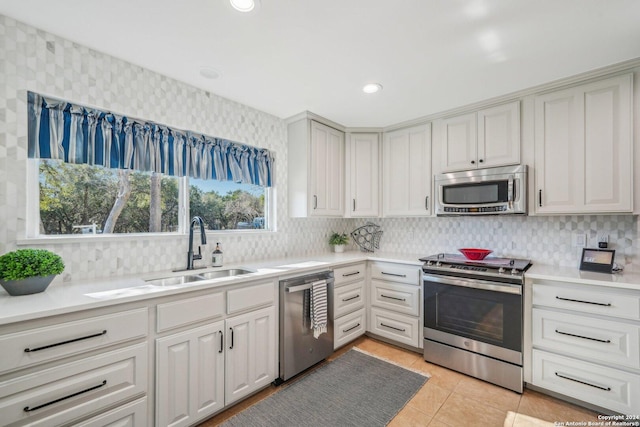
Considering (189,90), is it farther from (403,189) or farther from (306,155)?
(403,189)

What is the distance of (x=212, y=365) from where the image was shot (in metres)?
1.92

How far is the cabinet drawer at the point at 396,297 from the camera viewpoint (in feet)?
9.50

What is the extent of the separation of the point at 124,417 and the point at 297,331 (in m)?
1.24

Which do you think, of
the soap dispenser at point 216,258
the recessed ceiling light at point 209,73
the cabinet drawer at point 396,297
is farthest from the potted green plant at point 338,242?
the recessed ceiling light at point 209,73

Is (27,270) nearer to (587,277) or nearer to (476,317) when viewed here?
(476,317)

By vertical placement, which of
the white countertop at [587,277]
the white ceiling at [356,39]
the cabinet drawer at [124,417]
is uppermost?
the white ceiling at [356,39]

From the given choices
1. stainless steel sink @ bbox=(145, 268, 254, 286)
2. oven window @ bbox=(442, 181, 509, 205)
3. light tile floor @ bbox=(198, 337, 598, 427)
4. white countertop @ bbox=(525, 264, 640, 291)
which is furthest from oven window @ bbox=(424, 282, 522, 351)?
stainless steel sink @ bbox=(145, 268, 254, 286)

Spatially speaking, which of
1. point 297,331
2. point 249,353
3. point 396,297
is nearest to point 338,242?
A: point 396,297

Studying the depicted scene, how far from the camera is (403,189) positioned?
11.1 feet

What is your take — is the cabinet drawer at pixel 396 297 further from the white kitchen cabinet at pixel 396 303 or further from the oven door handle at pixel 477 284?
the oven door handle at pixel 477 284

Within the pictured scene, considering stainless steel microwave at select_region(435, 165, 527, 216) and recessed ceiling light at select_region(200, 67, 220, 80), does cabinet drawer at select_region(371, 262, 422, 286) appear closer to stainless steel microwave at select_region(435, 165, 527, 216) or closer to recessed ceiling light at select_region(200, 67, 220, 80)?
stainless steel microwave at select_region(435, 165, 527, 216)

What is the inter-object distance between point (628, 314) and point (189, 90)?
368cm

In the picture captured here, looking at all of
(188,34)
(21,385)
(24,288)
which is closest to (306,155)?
(188,34)

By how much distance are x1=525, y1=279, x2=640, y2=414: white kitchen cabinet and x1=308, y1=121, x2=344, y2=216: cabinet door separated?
202 centimetres
